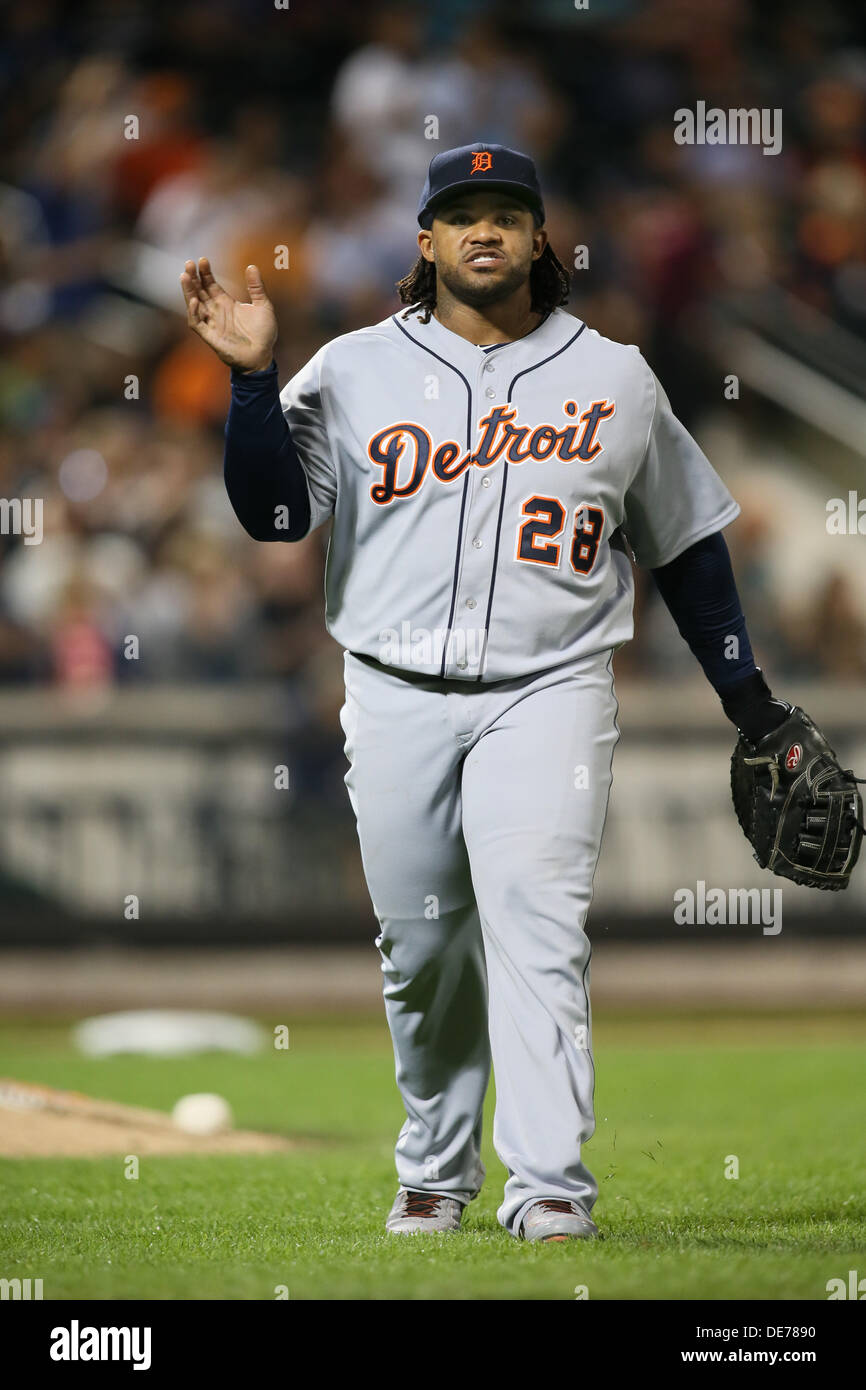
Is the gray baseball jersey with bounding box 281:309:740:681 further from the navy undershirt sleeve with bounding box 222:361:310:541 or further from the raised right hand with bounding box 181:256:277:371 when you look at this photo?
the raised right hand with bounding box 181:256:277:371

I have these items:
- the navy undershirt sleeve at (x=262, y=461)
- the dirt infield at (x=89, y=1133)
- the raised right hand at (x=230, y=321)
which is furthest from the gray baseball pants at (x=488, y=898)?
the dirt infield at (x=89, y=1133)

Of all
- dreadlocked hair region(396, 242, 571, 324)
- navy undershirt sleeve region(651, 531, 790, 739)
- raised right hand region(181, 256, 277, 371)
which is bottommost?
navy undershirt sleeve region(651, 531, 790, 739)

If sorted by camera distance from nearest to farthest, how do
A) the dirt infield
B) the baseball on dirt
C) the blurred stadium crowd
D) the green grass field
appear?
the green grass field
the dirt infield
the baseball on dirt
the blurred stadium crowd

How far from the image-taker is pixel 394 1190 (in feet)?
14.4

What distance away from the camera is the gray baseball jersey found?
12.0ft

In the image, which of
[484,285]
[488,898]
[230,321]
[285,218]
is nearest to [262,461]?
[230,321]

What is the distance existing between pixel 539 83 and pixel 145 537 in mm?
4152

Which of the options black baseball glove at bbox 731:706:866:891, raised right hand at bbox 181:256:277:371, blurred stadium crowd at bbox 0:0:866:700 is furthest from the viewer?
blurred stadium crowd at bbox 0:0:866:700

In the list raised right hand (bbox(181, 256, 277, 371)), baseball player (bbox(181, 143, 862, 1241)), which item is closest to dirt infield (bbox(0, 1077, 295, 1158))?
baseball player (bbox(181, 143, 862, 1241))

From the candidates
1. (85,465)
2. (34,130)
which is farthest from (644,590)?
(34,130)

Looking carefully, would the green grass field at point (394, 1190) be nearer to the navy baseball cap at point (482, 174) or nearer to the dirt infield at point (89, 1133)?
the dirt infield at point (89, 1133)

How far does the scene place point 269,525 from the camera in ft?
12.4

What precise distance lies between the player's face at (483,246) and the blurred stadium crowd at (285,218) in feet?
Result: 21.0

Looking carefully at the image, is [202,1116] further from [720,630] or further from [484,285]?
[484,285]
